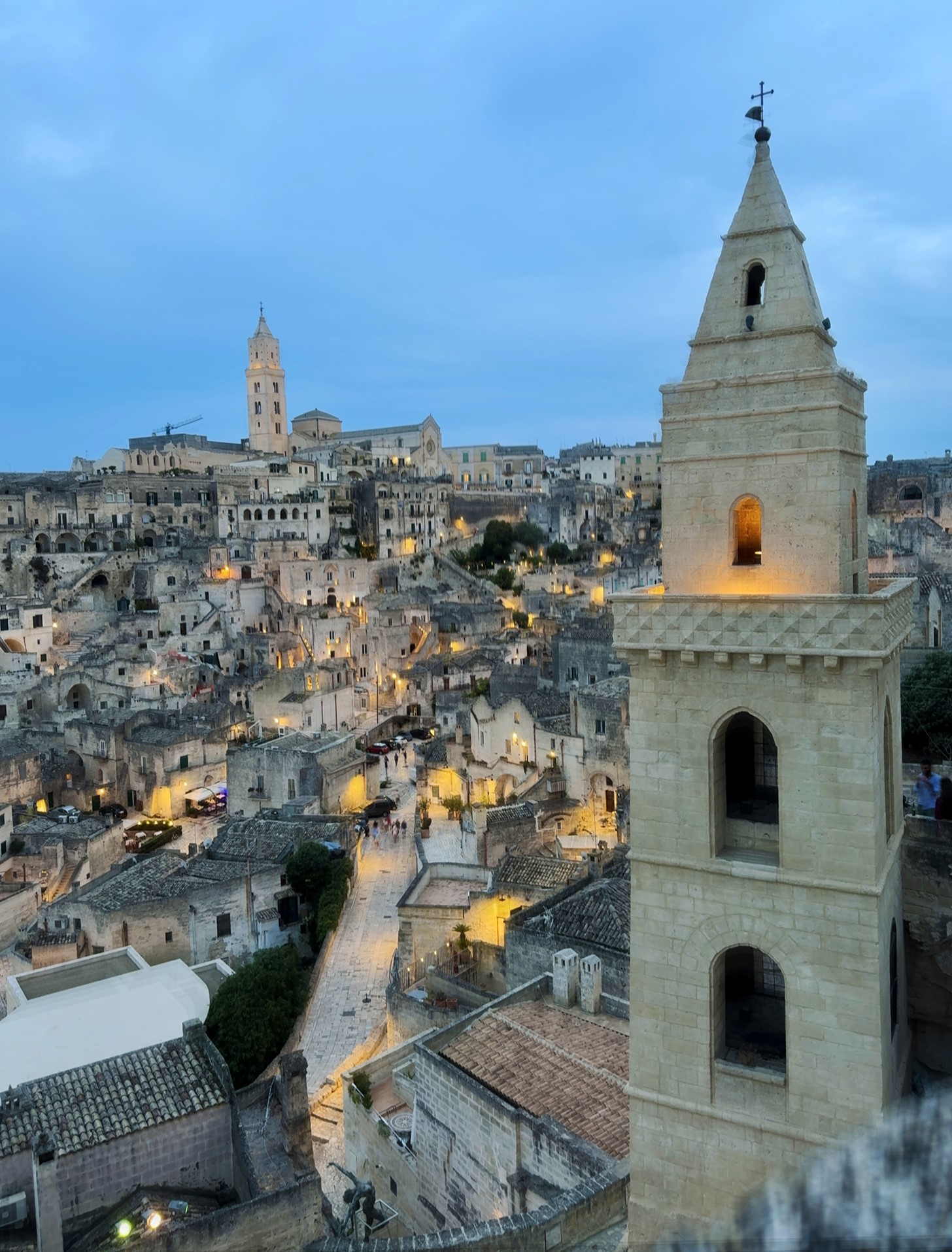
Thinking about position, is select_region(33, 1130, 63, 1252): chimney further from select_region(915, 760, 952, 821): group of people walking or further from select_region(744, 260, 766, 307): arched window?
select_region(744, 260, 766, 307): arched window

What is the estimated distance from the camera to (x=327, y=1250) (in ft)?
34.2

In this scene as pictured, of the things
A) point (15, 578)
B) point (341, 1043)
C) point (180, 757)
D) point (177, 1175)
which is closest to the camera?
point (177, 1175)

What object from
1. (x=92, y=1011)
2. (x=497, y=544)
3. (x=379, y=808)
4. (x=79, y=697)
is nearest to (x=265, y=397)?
(x=497, y=544)

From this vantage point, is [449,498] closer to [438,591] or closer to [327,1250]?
[438,591]

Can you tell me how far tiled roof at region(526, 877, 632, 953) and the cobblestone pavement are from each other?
4.57 meters

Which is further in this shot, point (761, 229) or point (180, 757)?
point (180, 757)

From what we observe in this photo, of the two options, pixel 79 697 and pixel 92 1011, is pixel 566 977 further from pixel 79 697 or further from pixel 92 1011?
pixel 79 697

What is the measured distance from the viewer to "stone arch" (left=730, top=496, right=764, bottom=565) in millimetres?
8414

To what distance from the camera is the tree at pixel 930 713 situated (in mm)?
24000

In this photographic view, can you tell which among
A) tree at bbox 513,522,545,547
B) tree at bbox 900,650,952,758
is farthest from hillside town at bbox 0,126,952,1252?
tree at bbox 513,522,545,547

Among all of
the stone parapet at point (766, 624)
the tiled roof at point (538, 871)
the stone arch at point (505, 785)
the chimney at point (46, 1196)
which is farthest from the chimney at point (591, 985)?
the stone arch at point (505, 785)

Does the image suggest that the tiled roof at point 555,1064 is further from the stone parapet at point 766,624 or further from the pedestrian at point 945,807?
the stone parapet at point 766,624

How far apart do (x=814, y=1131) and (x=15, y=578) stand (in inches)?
2558

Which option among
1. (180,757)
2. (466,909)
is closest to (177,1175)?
(466,909)
